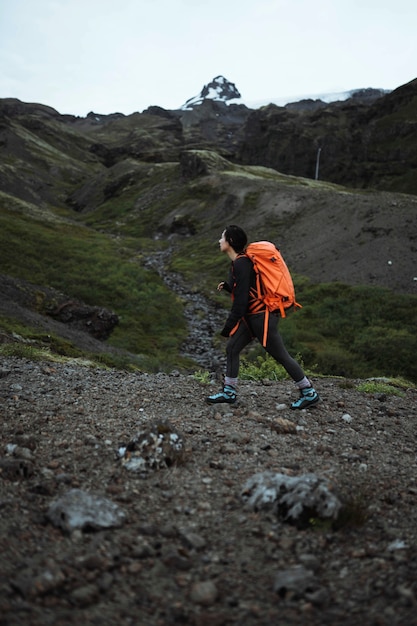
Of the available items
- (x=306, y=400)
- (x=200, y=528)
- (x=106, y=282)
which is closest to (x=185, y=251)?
(x=106, y=282)

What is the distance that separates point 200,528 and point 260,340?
4615mm

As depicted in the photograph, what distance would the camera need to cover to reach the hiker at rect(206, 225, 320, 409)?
8742 millimetres

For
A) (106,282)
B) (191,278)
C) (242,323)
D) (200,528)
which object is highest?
(242,323)

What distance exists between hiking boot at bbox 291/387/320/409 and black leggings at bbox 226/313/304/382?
13.5 inches

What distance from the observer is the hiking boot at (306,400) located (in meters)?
9.52

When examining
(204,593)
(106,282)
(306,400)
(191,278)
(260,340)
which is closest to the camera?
(204,593)

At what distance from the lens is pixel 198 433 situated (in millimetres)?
7715

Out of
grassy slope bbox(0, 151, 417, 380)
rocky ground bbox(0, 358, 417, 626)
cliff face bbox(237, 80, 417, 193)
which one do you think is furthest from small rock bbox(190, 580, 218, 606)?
cliff face bbox(237, 80, 417, 193)

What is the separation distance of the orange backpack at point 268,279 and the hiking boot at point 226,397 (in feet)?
5.04

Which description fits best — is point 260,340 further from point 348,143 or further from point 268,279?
point 348,143

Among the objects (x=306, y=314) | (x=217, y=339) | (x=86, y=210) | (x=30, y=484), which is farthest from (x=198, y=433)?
(x=86, y=210)

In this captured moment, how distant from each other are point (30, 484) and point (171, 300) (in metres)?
35.4

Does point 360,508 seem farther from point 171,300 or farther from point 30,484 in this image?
point 171,300

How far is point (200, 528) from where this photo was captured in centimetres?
488
